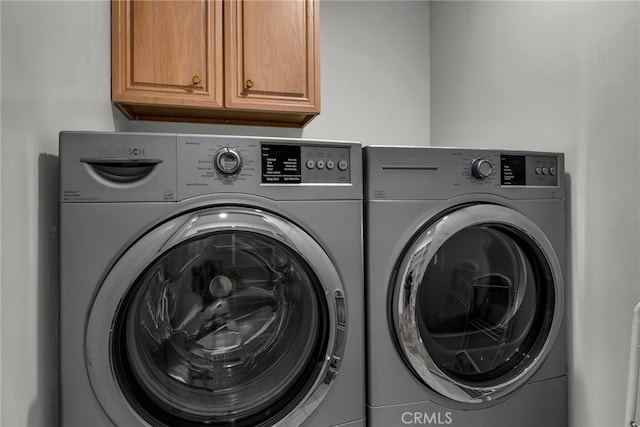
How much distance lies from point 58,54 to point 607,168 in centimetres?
158

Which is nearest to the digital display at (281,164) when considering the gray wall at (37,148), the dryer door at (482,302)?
the dryer door at (482,302)

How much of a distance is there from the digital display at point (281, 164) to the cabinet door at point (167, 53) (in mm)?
609

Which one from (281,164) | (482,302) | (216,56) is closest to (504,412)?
(482,302)

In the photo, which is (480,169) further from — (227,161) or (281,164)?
(227,161)

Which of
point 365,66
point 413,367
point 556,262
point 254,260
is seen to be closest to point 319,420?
point 413,367

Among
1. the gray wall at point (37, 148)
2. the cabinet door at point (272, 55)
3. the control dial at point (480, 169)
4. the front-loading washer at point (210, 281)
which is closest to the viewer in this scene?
the gray wall at point (37, 148)

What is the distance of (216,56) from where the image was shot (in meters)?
1.56

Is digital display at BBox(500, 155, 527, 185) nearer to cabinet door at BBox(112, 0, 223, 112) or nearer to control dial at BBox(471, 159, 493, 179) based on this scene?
control dial at BBox(471, 159, 493, 179)

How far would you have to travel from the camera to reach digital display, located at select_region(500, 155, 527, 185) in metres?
1.27

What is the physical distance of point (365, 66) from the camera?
2.16 meters

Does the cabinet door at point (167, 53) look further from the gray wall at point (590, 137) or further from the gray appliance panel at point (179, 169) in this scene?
the gray wall at point (590, 137)

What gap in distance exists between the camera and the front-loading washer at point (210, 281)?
3.13 ft

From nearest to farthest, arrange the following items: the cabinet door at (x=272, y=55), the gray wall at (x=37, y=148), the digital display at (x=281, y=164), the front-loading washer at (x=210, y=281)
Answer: the gray wall at (x=37, y=148) → the front-loading washer at (x=210, y=281) → the digital display at (x=281, y=164) → the cabinet door at (x=272, y=55)

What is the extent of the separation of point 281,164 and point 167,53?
0.79 meters
